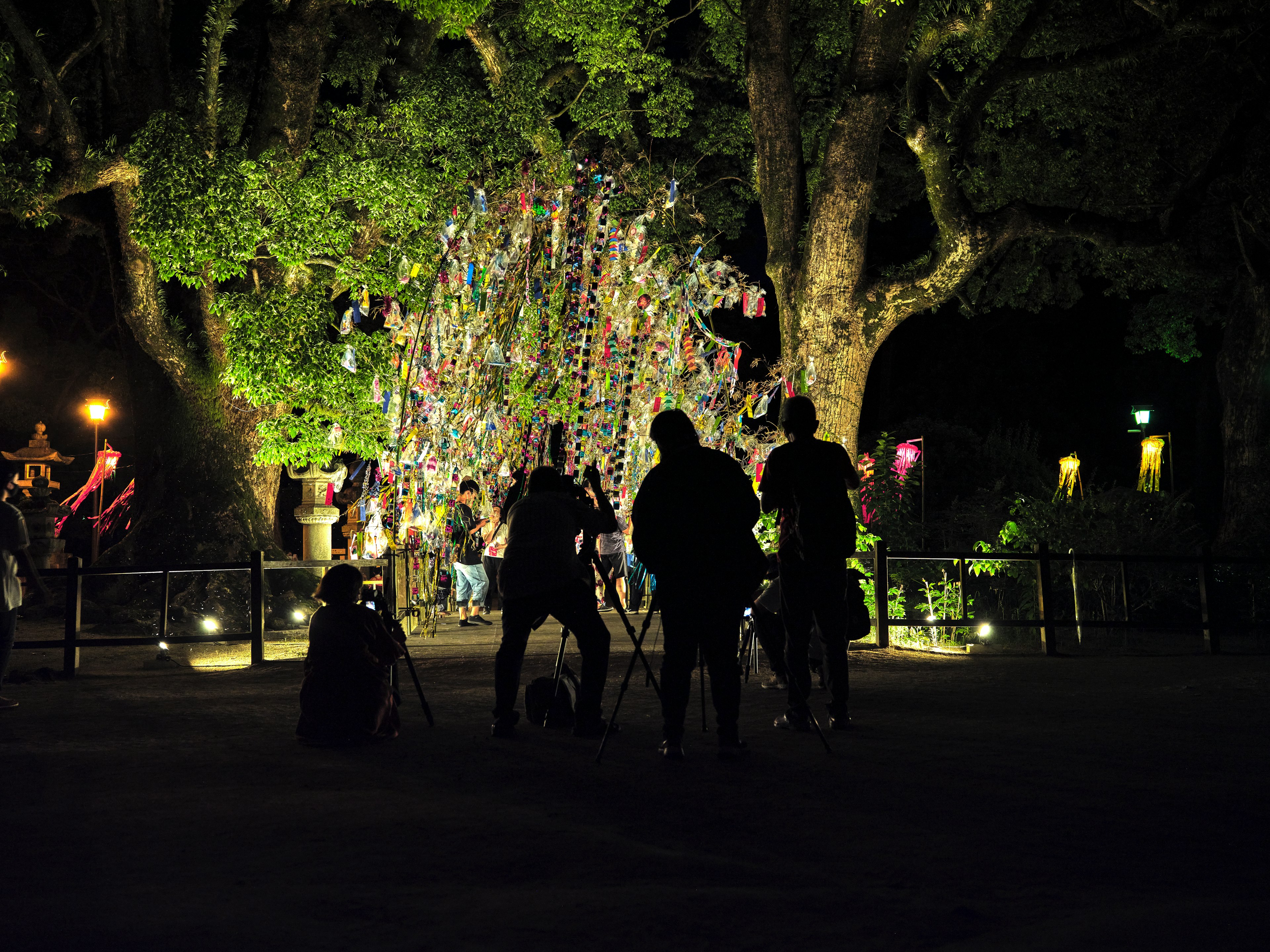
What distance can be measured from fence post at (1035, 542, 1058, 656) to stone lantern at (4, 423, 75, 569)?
763 inches

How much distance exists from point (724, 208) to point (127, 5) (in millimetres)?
12461

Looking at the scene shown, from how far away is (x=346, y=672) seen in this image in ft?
21.7

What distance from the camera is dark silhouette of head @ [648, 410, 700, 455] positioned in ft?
20.2

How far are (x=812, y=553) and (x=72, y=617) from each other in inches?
288

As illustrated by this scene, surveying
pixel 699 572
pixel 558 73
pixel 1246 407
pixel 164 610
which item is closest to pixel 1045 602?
pixel 699 572

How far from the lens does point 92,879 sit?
12.6ft

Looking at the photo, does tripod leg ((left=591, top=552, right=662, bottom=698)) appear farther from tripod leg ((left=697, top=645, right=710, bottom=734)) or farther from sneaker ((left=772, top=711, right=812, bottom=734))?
sneaker ((left=772, top=711, right=812, bottom=734))

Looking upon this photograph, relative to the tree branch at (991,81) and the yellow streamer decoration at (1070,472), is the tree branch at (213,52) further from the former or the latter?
the yellow streamer decoration at (1070,472)

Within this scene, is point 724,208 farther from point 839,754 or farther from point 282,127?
point 839,754

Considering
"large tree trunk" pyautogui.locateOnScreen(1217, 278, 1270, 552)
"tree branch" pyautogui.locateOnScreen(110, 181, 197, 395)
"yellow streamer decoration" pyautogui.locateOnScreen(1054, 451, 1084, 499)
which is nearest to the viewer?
"tree branch" pyautogui.locateOnScreen(110, 181, 197, 395)

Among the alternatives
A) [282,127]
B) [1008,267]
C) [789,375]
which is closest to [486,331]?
[789,375]

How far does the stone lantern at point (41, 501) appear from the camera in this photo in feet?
77.0

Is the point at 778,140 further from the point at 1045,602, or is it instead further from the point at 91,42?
the point at 91,42

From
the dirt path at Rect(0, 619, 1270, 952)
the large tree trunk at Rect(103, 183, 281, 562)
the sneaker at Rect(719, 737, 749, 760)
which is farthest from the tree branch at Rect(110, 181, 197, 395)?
the sneaker at Rect(719, 737, 749, 760)
